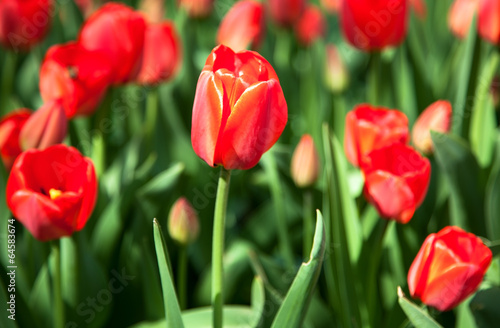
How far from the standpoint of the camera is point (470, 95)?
3.85 feet

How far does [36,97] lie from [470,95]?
95cm

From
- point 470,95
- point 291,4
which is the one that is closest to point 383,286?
point 470,95

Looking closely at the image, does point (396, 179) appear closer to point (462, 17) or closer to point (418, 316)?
point (418, 316)

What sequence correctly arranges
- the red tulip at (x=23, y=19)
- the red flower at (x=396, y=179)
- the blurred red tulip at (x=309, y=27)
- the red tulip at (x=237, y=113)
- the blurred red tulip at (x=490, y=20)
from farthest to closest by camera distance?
1. the blurred red tulip at (x=309, y=27)
2. the red tulip at (x=23, y=19)
3. the blurred red tulip at (x=490, y=20)
4. the red flower at (x=396, y=179)
5. the red tulip at (x=237, y=113)

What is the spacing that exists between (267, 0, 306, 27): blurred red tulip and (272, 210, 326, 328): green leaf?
1.08 m

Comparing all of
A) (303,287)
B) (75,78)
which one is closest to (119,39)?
(75,78)

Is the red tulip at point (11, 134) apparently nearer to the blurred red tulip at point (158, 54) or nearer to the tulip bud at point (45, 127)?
the tulip bud at point (45, 127)

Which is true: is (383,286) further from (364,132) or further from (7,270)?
(7,270)

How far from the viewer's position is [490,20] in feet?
3.66

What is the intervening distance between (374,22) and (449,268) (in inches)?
23.2

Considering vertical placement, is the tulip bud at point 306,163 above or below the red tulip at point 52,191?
below

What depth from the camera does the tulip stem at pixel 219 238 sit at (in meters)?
0.64

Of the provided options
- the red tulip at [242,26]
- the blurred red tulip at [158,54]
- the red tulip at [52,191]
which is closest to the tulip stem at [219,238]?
the red tulip at [52,191]

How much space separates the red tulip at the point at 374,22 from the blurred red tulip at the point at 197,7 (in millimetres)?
454
